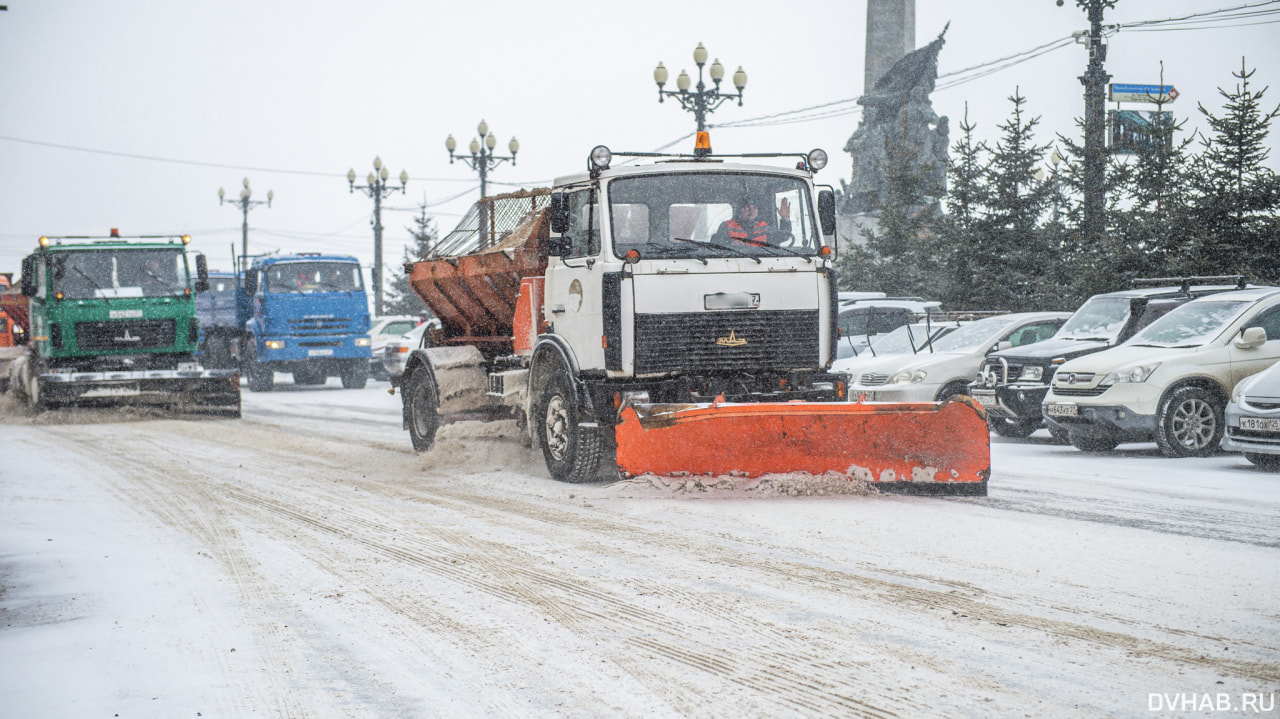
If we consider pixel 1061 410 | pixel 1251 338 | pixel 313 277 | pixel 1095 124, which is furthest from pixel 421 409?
pixel 313 277

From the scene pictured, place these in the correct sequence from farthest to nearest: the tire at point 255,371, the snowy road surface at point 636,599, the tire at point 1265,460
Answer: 1. the tire at point 255,371
2. the tire at point 1265,460
3. the snowy road surface at point 636,599

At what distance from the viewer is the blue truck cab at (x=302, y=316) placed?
2691 centimetres

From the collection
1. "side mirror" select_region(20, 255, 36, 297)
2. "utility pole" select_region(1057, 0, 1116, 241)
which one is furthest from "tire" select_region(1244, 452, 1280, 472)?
"side mirror" select_region(20, 255, 36, 297)

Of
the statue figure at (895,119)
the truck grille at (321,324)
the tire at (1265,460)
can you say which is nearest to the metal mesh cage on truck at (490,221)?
the tire at (1265,460)

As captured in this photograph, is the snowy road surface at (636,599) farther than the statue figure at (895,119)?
No

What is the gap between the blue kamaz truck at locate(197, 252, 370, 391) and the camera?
26.9 metres

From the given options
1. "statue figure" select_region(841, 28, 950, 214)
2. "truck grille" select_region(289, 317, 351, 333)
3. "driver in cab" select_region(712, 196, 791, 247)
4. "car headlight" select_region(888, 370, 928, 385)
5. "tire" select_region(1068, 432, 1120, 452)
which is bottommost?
"tire" select_region(1068, 432, 1120, 452)

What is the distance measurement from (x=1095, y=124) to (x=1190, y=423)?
10248mm

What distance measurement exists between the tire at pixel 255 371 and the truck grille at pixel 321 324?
111 centimetres

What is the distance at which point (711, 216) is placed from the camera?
973 centimetres

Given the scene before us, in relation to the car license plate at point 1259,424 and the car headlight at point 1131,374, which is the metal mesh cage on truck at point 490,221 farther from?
the car license plate at point 1259,424

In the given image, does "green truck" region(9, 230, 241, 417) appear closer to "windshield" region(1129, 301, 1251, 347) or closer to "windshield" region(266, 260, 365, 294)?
"windshield" region(266, 260, 365, 294)

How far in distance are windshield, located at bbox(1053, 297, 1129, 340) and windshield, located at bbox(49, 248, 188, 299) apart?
13578 mm

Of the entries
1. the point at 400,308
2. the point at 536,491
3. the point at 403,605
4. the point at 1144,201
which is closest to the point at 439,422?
the point at 536,491
